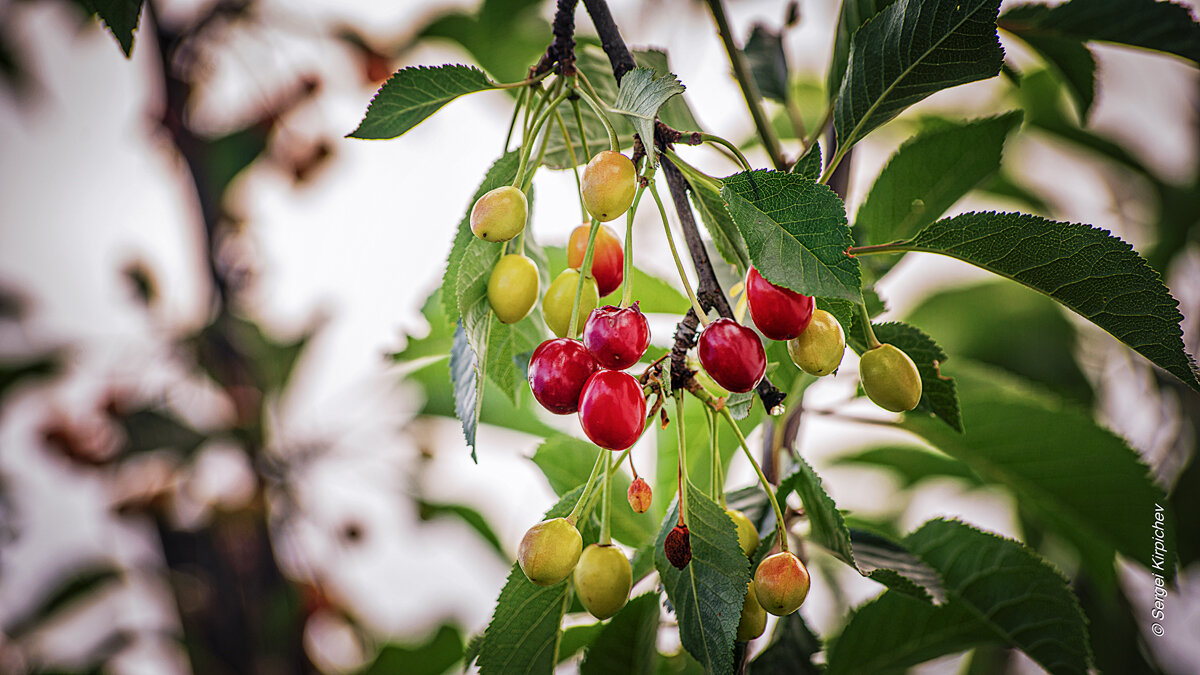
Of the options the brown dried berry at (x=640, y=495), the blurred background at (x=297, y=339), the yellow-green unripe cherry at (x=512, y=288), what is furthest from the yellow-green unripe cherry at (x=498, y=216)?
the blurred background at (x=297, y=339)

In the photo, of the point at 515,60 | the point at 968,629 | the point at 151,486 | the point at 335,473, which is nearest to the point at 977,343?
the point at 968,629

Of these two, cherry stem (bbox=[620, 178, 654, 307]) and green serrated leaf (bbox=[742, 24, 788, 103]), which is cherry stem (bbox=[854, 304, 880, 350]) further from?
green serrated leaf (bbox=[742, 24, 788, 103])

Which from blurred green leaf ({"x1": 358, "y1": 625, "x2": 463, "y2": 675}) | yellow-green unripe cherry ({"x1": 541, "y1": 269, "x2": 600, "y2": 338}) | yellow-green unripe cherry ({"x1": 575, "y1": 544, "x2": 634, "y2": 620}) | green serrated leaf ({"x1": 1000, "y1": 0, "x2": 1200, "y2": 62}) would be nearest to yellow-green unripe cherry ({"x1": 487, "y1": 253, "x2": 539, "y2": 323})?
yellow-green unripe cherry ({"x1": 541, "y1": 269, "x2": 600, "y2": 338})

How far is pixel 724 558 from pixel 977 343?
2.61ft

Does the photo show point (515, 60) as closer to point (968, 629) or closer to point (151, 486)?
point (968, 629)

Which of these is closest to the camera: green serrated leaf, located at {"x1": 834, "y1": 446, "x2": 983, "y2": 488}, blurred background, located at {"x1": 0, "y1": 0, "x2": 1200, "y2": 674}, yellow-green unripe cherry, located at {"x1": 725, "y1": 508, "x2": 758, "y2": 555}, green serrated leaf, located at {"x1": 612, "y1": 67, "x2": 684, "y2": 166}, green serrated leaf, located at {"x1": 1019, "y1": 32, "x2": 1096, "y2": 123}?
green serrated leaf, located at {"x1": 612, "y1": 67, "x2": 684, "y2": 166}

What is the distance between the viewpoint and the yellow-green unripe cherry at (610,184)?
0.88 ft

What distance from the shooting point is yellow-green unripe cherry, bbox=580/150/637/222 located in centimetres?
27

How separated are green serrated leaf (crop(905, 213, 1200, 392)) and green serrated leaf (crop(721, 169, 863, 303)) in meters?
0.09

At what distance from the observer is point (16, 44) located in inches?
41.1

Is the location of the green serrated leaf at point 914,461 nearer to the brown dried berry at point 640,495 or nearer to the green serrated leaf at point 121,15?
the brown dried berry at point 640,495

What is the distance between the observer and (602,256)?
0.35 metres

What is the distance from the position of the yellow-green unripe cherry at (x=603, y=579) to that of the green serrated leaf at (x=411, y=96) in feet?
0.70

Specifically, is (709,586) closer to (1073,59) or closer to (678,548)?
(678,548)
